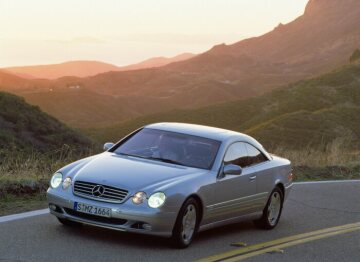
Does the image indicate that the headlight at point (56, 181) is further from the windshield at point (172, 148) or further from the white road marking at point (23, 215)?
the windshield at point (172, 148)

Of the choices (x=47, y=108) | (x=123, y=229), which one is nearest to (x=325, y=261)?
(x=123, y=229)

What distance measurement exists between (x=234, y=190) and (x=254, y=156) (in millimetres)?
1052

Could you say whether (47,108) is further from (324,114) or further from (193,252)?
(193,252)

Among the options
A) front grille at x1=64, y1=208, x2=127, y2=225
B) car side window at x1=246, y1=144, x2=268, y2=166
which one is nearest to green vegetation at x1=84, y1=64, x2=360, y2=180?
car side window at x1=246, y1=144, x2=268, y2=166

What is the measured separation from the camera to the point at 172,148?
30.5 feet

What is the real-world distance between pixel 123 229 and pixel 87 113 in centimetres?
17249

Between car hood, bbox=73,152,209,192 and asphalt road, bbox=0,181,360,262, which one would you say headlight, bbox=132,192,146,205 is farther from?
asphalt road, bbox=0,181,360,262

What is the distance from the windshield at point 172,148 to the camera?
9125 mm

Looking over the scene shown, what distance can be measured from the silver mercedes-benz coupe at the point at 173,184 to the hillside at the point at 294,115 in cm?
5296

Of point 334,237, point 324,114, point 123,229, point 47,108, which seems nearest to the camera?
point 123,229

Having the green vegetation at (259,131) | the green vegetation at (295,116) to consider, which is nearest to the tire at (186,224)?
the green vegetation at (259,131)

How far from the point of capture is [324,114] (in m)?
74.6

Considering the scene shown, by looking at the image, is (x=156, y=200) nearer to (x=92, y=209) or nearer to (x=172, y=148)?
(x=92, y=209)

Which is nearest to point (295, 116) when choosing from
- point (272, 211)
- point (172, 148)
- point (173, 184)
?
point (272, 211)
